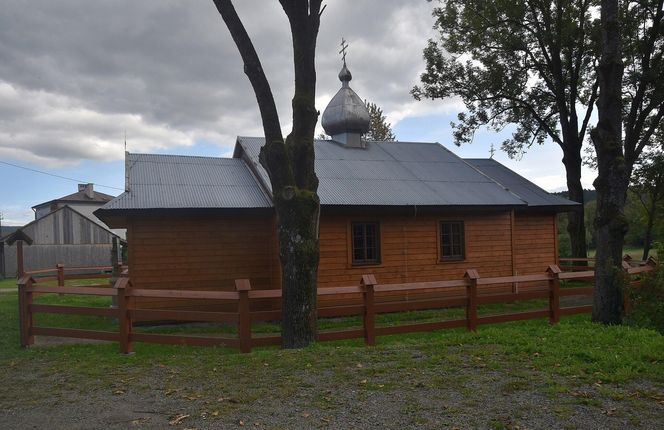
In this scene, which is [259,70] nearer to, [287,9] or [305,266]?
[287,9]

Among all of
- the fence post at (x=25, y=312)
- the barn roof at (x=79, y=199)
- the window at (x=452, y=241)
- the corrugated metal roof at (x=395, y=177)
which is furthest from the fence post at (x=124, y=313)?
the barn roof at (x=79, y=199)

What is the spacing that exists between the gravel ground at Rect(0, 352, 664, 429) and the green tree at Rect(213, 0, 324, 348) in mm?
1997

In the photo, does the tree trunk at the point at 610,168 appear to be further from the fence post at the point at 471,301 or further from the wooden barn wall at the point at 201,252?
the wooden barn wall at the point at 201,252

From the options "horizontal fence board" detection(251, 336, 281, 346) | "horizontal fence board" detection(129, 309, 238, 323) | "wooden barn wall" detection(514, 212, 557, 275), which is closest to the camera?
"horizontal fence board" detection(129, 309, 238, 323)

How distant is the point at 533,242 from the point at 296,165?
1159cm

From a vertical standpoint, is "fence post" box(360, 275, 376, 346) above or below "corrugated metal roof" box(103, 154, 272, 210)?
below

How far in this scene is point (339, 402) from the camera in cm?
534

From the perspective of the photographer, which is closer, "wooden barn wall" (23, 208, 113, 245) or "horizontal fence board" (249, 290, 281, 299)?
"horizontal fence board" (249, 290, 281, 299)

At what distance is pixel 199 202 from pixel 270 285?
2763 millimetres

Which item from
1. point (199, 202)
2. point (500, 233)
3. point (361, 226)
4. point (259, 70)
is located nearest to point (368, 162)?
point (361, 226)

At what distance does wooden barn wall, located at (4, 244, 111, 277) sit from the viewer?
113 ft

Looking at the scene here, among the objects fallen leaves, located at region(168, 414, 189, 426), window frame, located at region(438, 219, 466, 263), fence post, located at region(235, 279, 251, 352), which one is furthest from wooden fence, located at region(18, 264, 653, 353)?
window frame, located at region(438, 219, 466, 263)

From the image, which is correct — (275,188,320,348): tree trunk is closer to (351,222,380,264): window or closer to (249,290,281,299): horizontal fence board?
(249,290,281,299): horizontal fence board

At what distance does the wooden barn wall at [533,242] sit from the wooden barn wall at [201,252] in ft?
26.2
